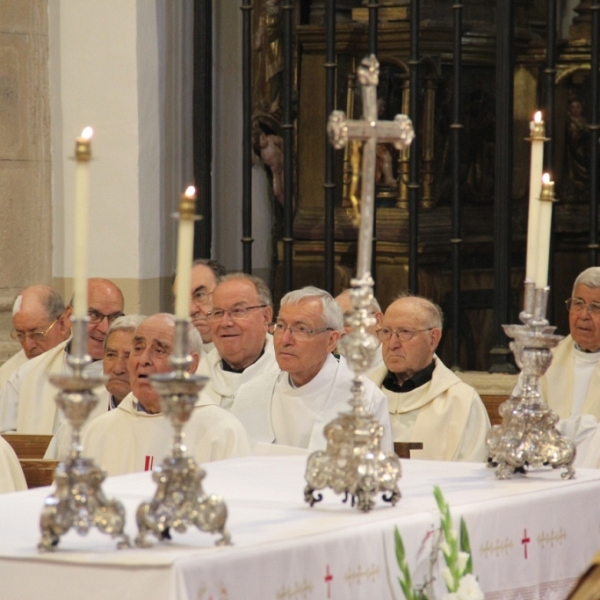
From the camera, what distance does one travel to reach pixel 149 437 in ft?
18.5

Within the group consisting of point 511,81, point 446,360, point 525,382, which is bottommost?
point 446,360

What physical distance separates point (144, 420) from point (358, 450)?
8.29ft

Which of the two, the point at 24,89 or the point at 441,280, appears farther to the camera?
the point at 441,280

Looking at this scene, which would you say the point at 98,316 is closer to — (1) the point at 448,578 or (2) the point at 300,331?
(2) the point at 300,331

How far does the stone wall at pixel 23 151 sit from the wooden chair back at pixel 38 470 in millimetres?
3466

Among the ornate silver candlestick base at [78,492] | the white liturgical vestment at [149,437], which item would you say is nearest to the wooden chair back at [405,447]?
the white liturgical vestment at [149,437]

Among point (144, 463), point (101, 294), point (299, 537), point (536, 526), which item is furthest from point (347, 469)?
point (101, 294)

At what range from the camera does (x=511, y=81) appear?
7.86 m

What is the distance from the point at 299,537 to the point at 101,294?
478 cm

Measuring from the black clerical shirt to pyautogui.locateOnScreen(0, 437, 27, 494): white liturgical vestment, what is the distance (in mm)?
2408

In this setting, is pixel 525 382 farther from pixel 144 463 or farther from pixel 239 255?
pixel 239 255

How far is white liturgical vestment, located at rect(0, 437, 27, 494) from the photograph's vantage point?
513cm

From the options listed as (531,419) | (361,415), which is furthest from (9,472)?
(361,415)

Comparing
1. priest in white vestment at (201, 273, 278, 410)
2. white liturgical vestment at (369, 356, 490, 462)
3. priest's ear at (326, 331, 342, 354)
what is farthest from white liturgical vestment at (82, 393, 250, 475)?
white liturgical vestment at (369, 356, 490, 462)
